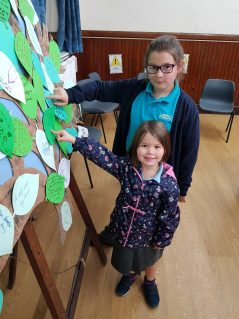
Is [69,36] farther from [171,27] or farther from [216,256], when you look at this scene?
[216,256]

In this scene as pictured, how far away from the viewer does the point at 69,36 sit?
2557 mm

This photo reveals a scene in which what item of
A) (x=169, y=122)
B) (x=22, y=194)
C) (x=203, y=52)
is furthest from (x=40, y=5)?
(x=203, y=52)

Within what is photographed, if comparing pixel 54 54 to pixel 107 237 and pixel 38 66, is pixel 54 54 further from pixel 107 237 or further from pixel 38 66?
pixel 107 237

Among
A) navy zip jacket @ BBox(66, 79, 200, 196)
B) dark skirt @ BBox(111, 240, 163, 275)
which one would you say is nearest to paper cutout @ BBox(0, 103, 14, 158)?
navy zip jacket @ BBox(66, 79, 200, 196)

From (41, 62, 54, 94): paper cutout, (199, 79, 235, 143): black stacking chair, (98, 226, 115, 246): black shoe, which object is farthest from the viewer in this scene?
(199, 79, 235, 143): black stacking chair

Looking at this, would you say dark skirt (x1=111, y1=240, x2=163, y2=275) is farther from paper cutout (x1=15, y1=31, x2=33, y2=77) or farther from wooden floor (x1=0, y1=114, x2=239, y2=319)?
paper cutout (x1=15, y1=31, x2=33, y2=77)

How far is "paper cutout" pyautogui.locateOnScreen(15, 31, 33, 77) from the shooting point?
728 mm

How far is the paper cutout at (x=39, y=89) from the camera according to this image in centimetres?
81

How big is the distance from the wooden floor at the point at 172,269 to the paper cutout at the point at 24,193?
929 mm

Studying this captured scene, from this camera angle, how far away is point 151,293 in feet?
4.52

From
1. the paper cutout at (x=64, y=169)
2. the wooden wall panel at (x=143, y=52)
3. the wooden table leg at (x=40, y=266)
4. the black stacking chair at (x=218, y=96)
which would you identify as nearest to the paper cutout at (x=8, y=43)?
the paper cutout at (x=64, y=169)

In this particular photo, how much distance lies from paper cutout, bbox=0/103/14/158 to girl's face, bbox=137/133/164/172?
52 cm

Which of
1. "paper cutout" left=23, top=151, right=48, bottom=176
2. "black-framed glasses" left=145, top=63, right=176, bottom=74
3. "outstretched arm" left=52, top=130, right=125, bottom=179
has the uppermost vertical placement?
"black-framed glasses" left=145, top=63, right=176, bottom=74

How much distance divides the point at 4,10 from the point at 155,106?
2.22 ft
